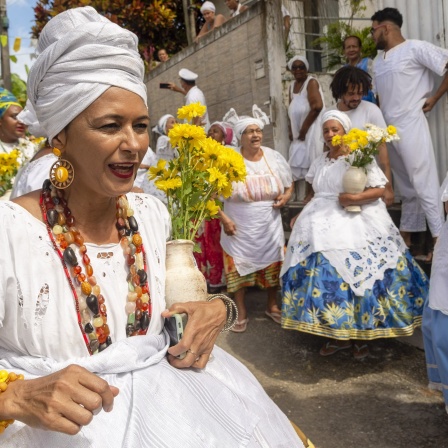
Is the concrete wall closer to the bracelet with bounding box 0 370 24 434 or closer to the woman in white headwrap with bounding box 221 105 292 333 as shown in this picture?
the woman in white headwrap with bounding box 221 105 292 333

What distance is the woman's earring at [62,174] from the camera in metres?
1.70

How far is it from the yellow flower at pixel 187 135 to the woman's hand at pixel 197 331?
2.81 feet

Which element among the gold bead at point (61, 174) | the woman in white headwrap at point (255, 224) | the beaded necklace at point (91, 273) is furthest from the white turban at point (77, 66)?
the woman in white headwrap at point (255, 224)

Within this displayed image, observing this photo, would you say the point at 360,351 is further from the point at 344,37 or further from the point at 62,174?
the point at 344,37

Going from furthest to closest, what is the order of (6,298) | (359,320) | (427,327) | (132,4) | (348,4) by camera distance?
(132,4) → (348,4) → (359,320) → (427,327) → (6,298)

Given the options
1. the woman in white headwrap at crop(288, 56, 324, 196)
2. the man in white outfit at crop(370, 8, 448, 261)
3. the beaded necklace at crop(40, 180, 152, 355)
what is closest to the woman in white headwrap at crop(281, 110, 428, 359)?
the man in white outfit at crop(370, 8, 448, 261)

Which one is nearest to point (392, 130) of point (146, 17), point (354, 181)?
point (354, 181)

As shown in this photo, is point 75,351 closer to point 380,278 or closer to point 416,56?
point 380,278

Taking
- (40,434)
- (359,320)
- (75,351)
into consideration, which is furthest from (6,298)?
(359,320)

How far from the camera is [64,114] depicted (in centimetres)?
163

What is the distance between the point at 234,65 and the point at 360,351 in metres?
5.93

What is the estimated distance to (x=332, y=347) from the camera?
16.0 ft

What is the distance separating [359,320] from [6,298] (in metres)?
3.48

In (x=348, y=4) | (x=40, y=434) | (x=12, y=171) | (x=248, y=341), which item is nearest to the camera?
(x=40, y=434)
